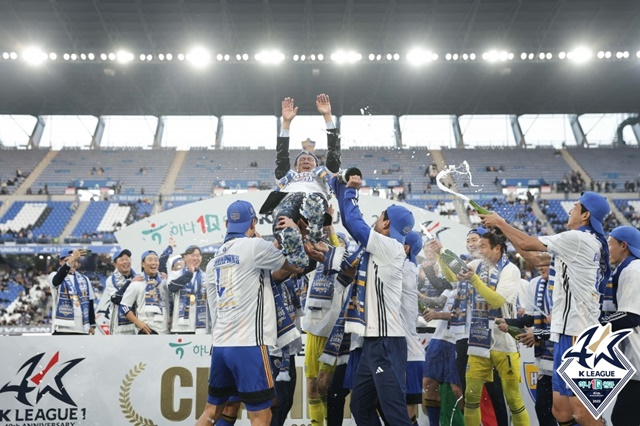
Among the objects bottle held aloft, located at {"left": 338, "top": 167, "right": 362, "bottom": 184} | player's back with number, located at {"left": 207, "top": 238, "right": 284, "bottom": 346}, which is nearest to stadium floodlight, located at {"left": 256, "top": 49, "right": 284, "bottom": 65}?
bottle held aloft, located at {"left": 338, "top": 167, "right": 362, "bottom": 184}

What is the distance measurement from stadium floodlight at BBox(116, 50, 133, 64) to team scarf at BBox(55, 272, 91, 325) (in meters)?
25.7

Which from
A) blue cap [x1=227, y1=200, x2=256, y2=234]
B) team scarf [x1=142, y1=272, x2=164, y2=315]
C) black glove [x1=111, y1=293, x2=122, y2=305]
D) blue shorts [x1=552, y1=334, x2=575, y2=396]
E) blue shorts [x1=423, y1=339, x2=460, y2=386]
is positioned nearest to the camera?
blue shorts [x1=552, y1=334, x2=575, y2=396]

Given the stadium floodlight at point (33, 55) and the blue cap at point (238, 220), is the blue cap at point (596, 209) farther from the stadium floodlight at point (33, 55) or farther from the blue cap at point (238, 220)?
the stadium floodlight at point (33, 55)

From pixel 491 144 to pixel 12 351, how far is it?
39485 mm

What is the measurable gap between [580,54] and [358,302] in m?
32.4

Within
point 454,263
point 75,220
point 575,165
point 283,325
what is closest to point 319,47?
point 75,220

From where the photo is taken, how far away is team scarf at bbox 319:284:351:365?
604 cm

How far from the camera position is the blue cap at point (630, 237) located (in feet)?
16.2

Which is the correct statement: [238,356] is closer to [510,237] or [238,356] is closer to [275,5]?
[510,237]

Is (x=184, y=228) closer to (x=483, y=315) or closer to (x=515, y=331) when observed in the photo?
(x=483, y=315)

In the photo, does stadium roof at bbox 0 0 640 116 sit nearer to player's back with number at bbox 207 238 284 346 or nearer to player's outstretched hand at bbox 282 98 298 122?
player's outstretched hand at bbox 282 98 298 122

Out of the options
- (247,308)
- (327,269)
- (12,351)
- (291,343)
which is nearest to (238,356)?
(247,308)

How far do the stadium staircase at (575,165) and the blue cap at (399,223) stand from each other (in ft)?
121

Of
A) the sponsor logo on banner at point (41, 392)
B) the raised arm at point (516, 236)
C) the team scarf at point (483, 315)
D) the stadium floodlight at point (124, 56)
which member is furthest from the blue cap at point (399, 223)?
the stadium floodlight at point (124, 56)
